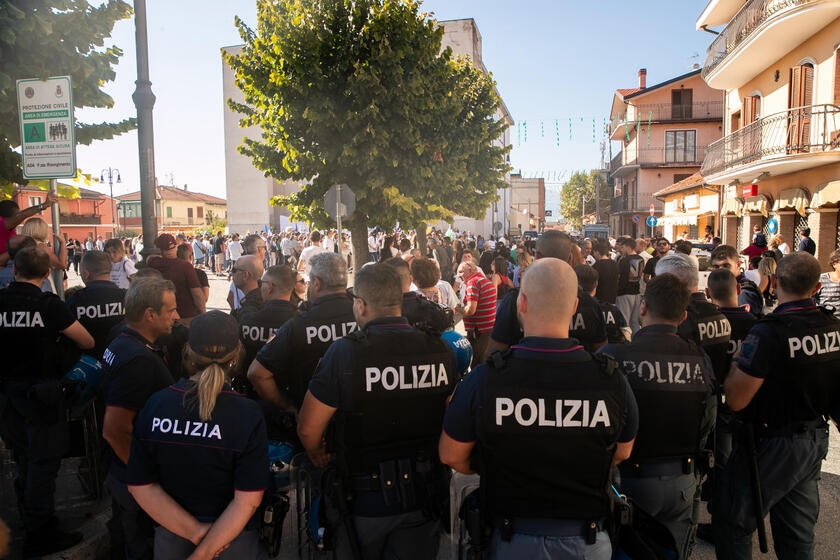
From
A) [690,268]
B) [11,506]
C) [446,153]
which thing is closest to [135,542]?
[11,506]

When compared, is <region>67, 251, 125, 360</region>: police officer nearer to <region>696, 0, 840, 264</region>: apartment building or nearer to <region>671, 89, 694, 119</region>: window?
<region>696, 0, 840, 264</region>: apartment building

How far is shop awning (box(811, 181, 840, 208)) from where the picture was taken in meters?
13.6

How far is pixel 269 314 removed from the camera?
410cm

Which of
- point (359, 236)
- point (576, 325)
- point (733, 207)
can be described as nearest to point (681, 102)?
point (733, 207)

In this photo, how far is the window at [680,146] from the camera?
141 ft

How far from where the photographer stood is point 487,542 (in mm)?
2371

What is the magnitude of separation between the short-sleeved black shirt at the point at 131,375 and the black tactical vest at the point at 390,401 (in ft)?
3.31

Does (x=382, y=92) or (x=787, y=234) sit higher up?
(x=382, y=92)

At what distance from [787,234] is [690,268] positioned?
15.4 metres

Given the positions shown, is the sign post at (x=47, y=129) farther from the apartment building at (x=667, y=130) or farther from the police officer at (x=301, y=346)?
the apartment building at (x=667, y=130)

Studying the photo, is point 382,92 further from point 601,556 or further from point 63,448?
point 601,556

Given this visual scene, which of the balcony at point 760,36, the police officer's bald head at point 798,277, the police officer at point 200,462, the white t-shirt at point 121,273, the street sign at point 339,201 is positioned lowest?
the police officer at point 200,462

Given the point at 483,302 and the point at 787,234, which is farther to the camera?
the point at 787,234

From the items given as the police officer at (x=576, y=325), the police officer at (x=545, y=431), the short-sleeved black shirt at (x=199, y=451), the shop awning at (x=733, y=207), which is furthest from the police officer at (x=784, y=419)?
the shop awning at (x=733, y=207)
